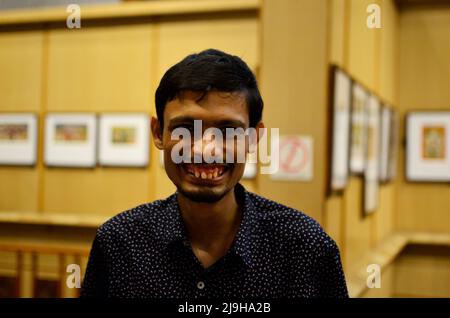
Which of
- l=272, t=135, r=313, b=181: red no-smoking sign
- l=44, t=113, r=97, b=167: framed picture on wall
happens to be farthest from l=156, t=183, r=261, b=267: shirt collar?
l=44, t=113, r=97, b=167: framed picture on wall

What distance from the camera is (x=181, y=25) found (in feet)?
13.9

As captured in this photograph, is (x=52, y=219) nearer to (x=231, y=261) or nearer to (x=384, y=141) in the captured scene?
(x=384, y=141)

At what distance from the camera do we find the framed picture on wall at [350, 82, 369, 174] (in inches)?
130

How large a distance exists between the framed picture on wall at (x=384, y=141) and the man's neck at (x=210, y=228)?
125 inches

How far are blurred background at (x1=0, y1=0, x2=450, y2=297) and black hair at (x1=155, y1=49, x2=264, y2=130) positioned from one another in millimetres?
2222

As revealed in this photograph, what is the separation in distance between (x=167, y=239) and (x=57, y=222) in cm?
330

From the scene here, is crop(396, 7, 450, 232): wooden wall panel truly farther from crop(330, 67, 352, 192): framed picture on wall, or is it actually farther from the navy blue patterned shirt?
the navy blue patterned shirt

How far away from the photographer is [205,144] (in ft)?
3.94

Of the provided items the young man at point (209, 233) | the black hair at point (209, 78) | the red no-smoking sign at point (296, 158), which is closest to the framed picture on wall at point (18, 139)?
the red no-smoking sign at point (296, 158)

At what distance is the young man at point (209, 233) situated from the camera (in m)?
1.22

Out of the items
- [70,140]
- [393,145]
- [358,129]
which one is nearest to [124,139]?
[70,140]

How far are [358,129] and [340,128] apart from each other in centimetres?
59

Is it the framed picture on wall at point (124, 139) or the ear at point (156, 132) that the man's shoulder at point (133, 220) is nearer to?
the ear at point (156, 132)
